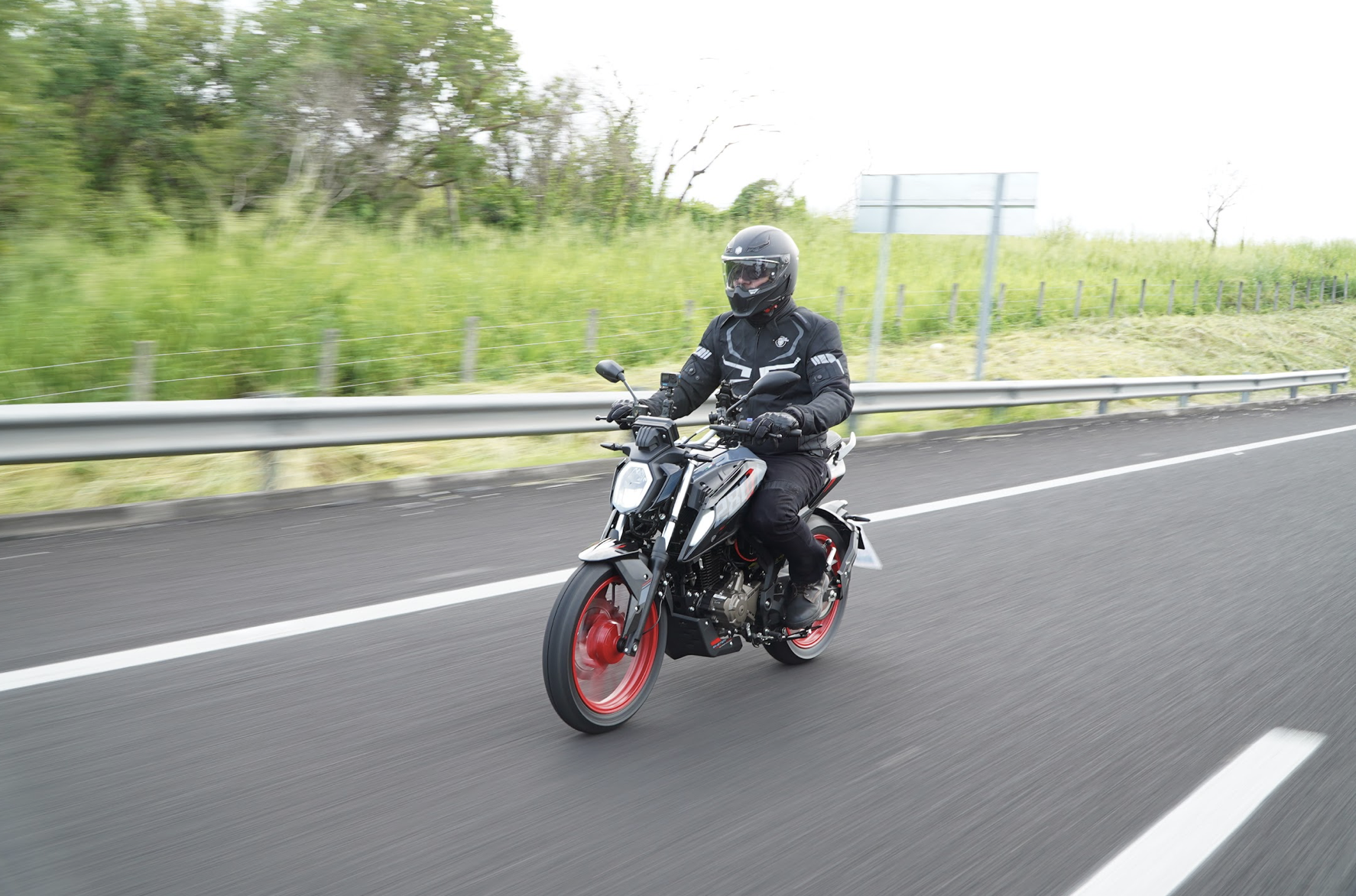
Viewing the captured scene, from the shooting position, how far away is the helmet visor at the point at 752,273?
15.2 ft

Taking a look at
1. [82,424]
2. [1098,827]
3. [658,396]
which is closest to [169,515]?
[82,424]

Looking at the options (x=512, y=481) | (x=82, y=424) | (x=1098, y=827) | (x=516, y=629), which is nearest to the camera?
(x=1098, y=827)

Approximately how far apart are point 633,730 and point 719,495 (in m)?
0.95

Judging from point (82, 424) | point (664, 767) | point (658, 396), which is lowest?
point (664, 767)

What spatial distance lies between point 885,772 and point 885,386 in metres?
9.10

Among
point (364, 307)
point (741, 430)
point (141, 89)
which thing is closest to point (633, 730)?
point (741, 430)

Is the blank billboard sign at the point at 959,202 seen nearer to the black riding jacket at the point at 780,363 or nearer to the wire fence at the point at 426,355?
the wire fence at the point at 426,355

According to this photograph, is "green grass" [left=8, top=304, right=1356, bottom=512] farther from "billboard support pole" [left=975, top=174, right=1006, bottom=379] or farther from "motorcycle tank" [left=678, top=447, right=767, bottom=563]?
"motorcycle tank" [left=678, top=447, right=767, bottom=563]

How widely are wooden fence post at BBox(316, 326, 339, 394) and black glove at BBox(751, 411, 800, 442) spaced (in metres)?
7.19

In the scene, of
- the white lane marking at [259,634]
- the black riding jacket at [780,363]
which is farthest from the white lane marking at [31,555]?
the black riding jacket at [780,363]

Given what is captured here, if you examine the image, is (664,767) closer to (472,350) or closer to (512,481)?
(512,481)

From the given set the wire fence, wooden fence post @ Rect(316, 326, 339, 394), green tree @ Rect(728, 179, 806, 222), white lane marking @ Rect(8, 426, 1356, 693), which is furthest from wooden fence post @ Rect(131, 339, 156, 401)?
green tree @ Rect(728, 179, 806, 222)

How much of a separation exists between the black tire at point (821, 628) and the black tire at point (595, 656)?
0.86 m

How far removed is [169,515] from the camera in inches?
284
